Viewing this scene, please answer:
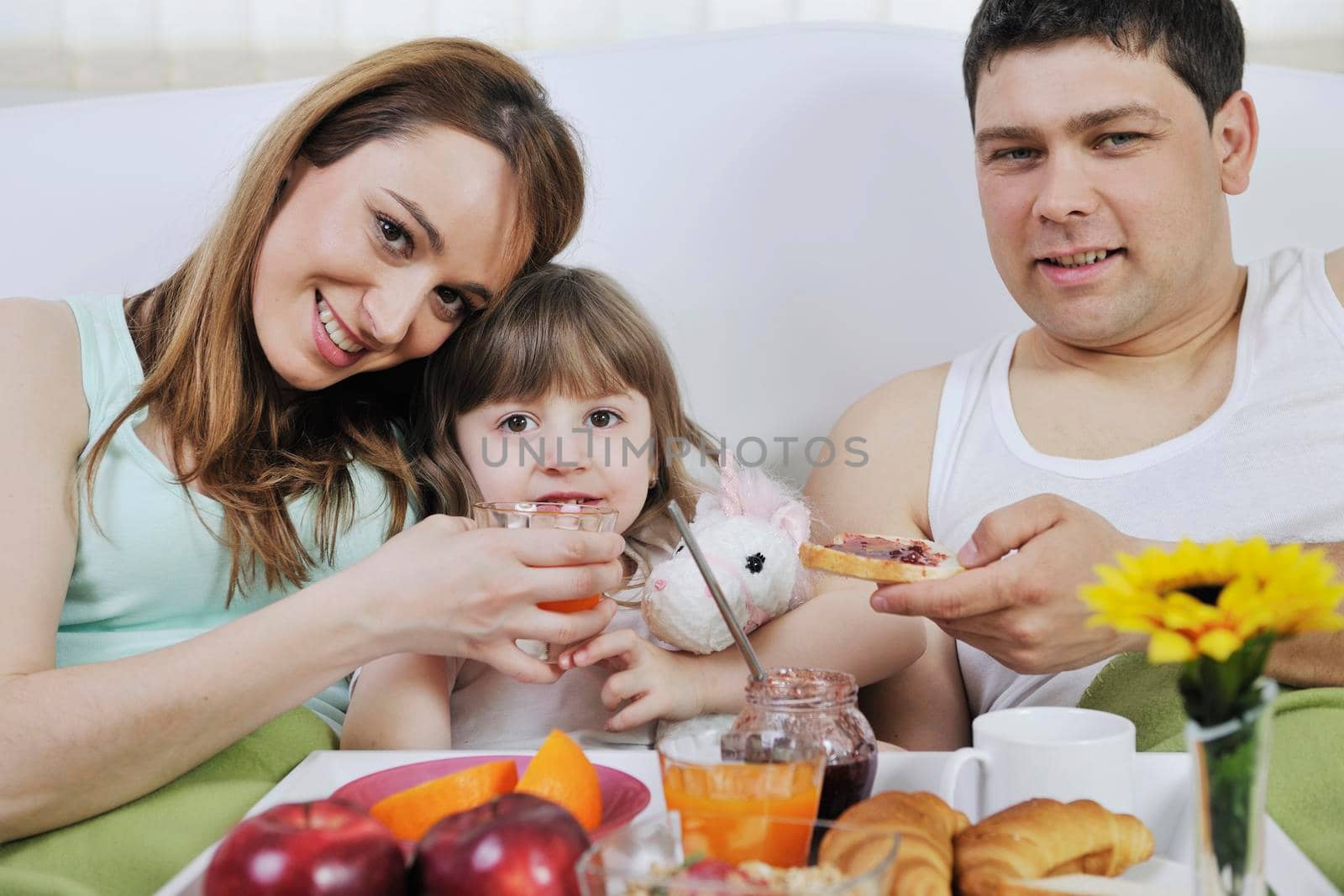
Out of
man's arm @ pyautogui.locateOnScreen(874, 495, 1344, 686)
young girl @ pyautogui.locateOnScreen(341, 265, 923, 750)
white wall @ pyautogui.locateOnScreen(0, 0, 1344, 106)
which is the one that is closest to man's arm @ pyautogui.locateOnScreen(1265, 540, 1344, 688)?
man's arm @ pyautogui.locateOnScreen(874, 495, 1344, 686)

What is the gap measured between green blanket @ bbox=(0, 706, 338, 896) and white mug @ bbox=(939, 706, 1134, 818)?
63 centimetres

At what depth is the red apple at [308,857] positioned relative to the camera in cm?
63

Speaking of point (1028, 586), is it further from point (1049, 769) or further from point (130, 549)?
point (130, 549)

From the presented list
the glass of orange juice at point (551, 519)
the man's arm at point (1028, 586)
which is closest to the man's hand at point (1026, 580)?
the man's arm at point (1028, 586)

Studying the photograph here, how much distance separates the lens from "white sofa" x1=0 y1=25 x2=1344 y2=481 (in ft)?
6.02

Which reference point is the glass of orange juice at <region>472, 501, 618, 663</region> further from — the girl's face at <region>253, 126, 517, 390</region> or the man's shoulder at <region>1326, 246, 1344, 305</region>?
the man's shoulder at <region>1326, 246, 1344, 305</region>

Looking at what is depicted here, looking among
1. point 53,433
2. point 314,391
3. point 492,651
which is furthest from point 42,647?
point 314,391

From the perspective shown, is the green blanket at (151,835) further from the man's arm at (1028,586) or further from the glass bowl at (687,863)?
the man's arm at (1028,586)

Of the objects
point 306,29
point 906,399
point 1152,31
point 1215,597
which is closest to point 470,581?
point 1215,597

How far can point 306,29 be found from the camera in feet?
7.61

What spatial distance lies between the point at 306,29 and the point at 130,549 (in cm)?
139

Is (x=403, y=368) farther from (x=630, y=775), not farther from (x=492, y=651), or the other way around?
(x=630, y=775)

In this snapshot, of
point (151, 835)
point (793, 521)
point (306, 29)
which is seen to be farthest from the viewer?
point (306, 29)

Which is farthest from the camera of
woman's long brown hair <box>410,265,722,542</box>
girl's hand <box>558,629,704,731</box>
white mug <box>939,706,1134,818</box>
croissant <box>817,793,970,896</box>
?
woman's long brown hair <box>410,265,722,542</box>
